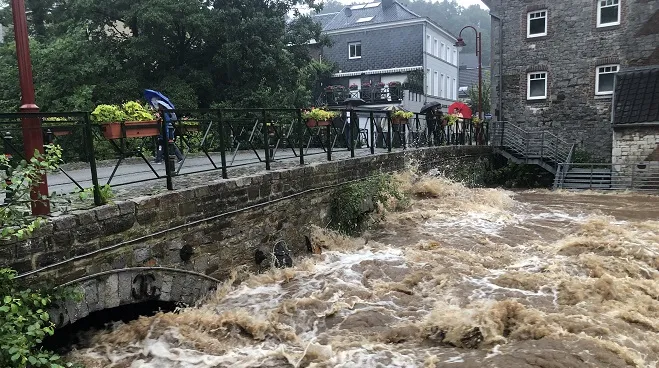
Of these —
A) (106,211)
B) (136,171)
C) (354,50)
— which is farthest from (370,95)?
(106,211)

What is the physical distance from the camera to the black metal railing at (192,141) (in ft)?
18.4

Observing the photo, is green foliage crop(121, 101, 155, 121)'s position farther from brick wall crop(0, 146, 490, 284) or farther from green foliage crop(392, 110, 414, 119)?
green foliage crop(392, 110, 414, 119)

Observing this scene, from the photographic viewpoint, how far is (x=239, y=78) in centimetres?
1991

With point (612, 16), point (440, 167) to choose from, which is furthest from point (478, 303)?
point (612, 16)

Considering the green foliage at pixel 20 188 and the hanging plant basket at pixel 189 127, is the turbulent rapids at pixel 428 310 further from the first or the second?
the hanging plant basket at pixel 189 127

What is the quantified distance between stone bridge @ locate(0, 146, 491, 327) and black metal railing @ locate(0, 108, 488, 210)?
13.6 inches

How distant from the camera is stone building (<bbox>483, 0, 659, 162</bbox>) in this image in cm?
2081

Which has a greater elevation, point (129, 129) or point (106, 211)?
point (129, 129)

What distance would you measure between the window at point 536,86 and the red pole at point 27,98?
73.0ft

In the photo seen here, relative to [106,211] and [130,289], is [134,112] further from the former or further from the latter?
[130,289]

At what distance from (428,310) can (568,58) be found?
19.6 m

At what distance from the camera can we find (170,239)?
589cm

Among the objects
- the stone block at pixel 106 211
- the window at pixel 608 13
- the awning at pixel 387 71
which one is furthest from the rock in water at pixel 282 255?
the awning at pixel 387 71

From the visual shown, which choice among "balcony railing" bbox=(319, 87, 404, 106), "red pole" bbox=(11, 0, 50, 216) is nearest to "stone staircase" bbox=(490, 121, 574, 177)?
"balcony railing" bbox=(319, 87, 404, 106)
